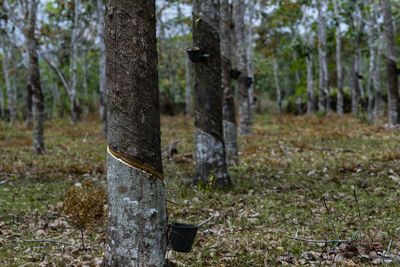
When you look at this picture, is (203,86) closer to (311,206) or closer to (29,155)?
(311,206)

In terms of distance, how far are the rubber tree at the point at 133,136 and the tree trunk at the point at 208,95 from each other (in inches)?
163

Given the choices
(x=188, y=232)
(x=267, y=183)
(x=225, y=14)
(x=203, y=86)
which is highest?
(x=225, y=14)

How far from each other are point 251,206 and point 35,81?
343 inches

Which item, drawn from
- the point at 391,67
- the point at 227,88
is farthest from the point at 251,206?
the point at 391,67

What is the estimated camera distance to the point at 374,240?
14.4 feet

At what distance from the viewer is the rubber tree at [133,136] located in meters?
3.02

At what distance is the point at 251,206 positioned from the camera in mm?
6281

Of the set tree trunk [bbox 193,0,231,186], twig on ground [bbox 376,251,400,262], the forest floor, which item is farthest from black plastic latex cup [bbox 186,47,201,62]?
twig on ground [bbox 376,251,400,262]

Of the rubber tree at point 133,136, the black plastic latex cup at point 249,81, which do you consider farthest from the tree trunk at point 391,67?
the rubber tree at point 133,136

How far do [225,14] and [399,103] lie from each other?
9.73 meters

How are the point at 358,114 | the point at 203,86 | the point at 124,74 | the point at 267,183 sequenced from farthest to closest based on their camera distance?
the point at 358,114
the point at 267,183
the point at 203,86
the point at 124,74

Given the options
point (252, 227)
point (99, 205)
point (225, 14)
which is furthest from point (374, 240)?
point (225, 14)

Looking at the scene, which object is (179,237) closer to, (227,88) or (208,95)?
(208,95)

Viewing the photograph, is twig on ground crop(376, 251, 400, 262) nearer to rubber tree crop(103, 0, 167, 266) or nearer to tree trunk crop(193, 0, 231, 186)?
rubber tree crop(103, 0, 167, 266)
